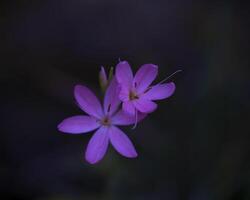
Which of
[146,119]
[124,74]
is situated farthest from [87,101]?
[146,119]

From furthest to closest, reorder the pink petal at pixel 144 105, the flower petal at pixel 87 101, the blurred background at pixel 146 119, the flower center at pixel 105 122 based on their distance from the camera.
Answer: the blurred background at pixel 146 119 → the flower center at pixel 105 122 → the flower petal at pixel 87 101 → the pink petal at pixel 144 105

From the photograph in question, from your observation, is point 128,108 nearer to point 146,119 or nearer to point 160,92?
point 160,92

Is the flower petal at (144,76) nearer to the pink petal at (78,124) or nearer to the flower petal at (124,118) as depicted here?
the flower petal at (124,118)

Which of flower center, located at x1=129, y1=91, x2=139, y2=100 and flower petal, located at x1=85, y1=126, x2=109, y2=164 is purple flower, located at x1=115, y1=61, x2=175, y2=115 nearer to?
flower center, located at x1=129, y1=91, x2=139, y2=100

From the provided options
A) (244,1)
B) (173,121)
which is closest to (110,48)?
(173,121)

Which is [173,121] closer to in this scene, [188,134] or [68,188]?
[188,134]

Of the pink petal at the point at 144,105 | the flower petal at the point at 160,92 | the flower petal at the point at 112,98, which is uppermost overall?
the flower petal at the point at 112,98

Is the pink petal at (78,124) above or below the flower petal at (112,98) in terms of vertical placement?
below

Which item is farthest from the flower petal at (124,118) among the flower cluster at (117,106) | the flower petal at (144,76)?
the flower petal at (144,76)

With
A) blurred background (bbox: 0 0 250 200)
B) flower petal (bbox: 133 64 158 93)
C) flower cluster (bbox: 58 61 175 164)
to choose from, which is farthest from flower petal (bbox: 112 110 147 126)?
blurred background (bbox: 0 0 250 200)
